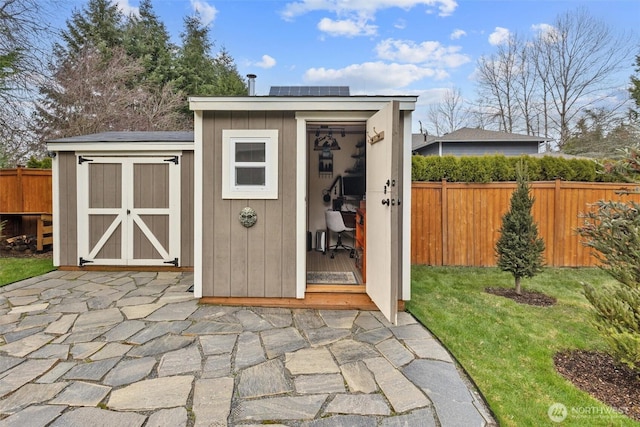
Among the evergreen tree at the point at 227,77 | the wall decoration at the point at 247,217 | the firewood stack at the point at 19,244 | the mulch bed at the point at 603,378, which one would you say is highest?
the evergreen tree at the point at 227,77

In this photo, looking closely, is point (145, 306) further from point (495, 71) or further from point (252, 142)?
point (495, 71)

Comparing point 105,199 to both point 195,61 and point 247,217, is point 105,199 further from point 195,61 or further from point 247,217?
point 195,61

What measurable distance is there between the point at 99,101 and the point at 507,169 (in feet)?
42.2

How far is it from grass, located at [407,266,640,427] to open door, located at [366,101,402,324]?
60cm

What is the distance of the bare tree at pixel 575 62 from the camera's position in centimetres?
1200

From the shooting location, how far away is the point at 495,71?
14.0m

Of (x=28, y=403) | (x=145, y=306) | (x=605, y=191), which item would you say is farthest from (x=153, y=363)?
(x=605, y=191)

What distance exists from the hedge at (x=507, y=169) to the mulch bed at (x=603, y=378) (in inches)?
145

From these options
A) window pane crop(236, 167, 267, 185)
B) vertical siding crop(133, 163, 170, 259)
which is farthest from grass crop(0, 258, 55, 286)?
window pane crop(236, 167, 267, 185)

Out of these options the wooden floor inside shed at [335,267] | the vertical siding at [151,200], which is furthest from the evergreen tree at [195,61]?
the wooden floor inside shed at [335,267]

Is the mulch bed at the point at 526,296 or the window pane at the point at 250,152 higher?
the window pane at the point at 250,152

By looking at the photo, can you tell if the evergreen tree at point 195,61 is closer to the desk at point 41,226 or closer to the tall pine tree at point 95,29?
the tall pine tree at point 95,29

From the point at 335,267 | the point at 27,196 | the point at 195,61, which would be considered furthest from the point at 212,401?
the point at 195,61

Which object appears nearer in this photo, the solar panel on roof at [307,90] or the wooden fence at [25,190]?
the solar panel on roof at [307,90]
